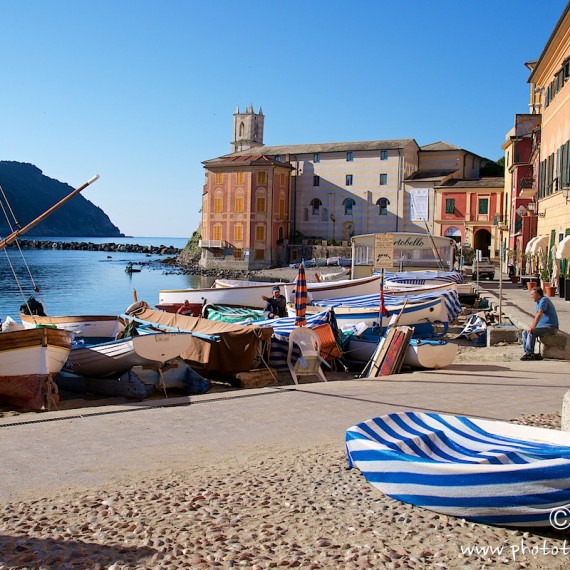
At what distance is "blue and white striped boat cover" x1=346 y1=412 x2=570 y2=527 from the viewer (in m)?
5.03

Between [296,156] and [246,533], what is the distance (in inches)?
3112

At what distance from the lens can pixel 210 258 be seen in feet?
268

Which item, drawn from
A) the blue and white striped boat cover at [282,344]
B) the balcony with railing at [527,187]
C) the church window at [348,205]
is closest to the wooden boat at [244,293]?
the blue and white striped boat cover at [282,344]

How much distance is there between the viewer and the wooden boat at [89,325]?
60.9 feet

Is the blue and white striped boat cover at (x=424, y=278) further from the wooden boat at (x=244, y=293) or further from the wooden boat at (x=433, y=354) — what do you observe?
the wooden boat at (x=433, y=354)

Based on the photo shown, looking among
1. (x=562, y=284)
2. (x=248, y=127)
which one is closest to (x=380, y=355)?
(x=562, y=284)

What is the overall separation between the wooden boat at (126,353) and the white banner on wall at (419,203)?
62.3 m

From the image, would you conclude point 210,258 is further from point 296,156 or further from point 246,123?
point 246,123

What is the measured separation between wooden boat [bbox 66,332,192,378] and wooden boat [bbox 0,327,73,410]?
1180 millimetres

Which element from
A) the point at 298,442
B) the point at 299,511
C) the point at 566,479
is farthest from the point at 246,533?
the point at 298,442

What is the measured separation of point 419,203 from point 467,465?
233ft

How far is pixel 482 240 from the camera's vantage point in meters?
67.2

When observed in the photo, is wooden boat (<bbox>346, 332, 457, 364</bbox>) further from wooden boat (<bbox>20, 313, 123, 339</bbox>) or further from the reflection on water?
the reflection on water

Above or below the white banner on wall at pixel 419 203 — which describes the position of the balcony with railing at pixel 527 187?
below
